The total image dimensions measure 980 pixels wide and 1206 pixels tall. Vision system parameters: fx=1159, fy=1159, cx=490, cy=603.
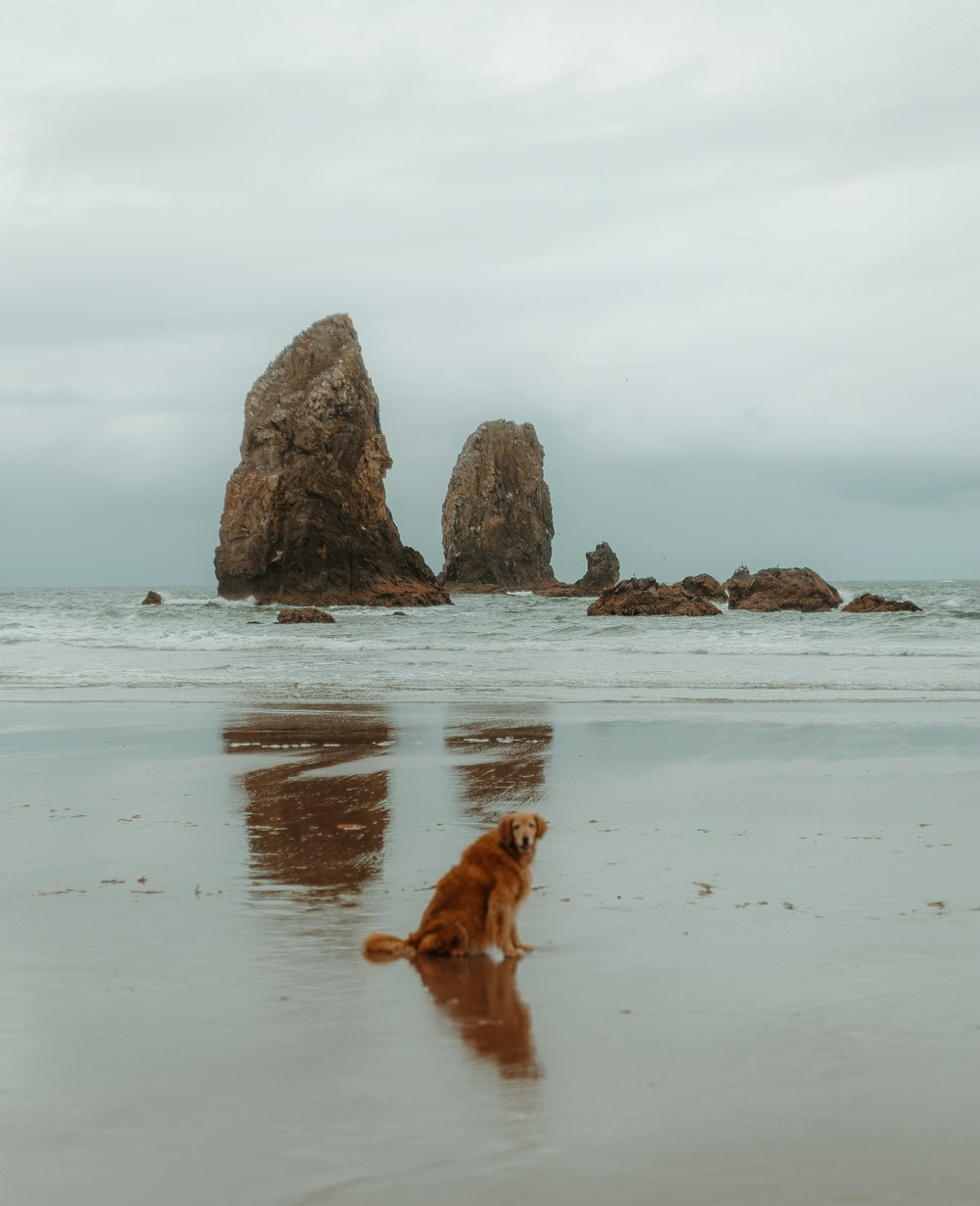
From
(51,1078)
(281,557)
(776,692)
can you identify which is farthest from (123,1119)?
(281,557)

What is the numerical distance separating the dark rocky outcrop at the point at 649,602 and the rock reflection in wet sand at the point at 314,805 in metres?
33.0

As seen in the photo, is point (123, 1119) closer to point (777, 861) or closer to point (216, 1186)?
point (216, 1186)

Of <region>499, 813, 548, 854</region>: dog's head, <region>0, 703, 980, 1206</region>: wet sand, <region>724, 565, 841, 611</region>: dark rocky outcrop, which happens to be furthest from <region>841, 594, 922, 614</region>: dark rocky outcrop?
<region>499, 813, 548, 854</region>: dog's head

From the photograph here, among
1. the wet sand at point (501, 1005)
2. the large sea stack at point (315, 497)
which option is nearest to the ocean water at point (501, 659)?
the wet sand at point (501, 1005)

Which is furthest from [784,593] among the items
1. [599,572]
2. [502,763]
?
[502,763]

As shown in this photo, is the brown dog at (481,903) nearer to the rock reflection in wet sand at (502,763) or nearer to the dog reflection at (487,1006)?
the dog reflection at (487,1006)

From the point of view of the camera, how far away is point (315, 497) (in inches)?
2532

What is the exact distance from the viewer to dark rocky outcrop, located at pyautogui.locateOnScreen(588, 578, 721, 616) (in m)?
45.3

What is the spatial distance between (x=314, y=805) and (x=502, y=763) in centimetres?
228

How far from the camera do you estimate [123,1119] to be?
2.96 m

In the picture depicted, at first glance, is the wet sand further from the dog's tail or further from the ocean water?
the ocean water

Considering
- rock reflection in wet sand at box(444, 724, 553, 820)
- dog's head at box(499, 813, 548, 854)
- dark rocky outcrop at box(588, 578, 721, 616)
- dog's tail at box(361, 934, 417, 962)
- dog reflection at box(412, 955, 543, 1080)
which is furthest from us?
dark rocky outcrop at box(588, 578, 721, 616)

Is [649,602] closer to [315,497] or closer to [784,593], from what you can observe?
[784,593]

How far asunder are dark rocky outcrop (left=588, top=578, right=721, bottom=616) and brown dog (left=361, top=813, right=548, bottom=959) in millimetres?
40892
